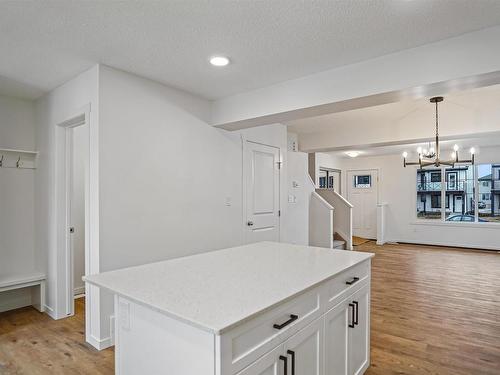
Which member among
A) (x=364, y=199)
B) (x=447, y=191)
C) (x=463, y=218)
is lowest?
(x=463, y=218)

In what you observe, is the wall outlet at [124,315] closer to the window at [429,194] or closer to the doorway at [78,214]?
the doorway at [78,214]

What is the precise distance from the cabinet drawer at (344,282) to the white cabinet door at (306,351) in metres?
0.16

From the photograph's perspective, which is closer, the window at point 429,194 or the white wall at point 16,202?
the white wall at point 16,202

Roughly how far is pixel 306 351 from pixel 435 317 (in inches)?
99.2

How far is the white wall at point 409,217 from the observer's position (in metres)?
7.14

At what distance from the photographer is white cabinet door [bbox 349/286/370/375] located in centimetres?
192

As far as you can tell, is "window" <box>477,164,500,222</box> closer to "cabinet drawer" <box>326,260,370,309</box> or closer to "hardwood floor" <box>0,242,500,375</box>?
"hardwood floor" <box>0,242,500,375</box>

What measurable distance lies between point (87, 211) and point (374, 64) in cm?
271

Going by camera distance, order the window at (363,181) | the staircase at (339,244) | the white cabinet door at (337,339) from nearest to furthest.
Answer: the white cabinet door at (337,339), the staircase at (339,244), the window at (363,181)

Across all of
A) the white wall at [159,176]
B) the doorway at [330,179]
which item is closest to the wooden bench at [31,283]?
the white wall at [159,176]

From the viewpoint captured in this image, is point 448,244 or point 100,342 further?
point 448,244

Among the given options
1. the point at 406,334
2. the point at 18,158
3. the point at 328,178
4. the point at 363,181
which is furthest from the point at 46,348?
the point at 363,181

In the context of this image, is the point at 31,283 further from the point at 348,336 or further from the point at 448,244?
the point at 448,244

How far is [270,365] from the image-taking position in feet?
4.00
